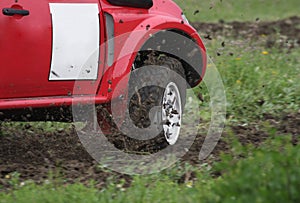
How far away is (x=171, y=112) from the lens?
6.64m

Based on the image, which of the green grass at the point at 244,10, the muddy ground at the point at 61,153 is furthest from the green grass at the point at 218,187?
the green grass at the point at 244,10

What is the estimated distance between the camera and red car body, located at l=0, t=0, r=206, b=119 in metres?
5.80

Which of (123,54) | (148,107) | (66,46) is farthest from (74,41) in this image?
(148,107)

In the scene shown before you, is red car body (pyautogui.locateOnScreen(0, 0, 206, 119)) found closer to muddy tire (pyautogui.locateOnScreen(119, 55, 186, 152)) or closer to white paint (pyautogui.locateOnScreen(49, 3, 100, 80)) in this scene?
white paint (pyautogui.locateOnScreen(49, 3, 100, 80))

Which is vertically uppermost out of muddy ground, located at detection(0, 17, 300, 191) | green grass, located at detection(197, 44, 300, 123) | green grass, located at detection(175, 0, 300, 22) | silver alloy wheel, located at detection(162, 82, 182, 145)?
green grass, located at detection(175, 0, 300, 22)

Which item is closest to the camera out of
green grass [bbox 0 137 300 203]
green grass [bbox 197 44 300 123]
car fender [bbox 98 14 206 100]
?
green grass [bbox 0 137 300 203]

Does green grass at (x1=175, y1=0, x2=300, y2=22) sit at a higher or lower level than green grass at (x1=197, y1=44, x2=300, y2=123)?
higher

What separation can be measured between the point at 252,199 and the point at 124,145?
2612mm

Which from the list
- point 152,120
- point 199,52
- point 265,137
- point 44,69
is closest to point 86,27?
point 44,69

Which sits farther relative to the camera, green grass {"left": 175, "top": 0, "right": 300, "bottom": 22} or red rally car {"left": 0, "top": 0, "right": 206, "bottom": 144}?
green grass {"left": 175, "top": 0, "right": 300, "bottom": 22}

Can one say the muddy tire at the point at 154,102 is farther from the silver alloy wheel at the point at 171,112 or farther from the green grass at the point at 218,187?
the green grass at the point at 218,187

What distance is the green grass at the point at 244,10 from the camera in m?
15.5

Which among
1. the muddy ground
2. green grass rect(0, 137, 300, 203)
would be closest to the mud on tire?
the muddy ground

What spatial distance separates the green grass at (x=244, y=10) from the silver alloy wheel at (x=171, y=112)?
7846 mm
